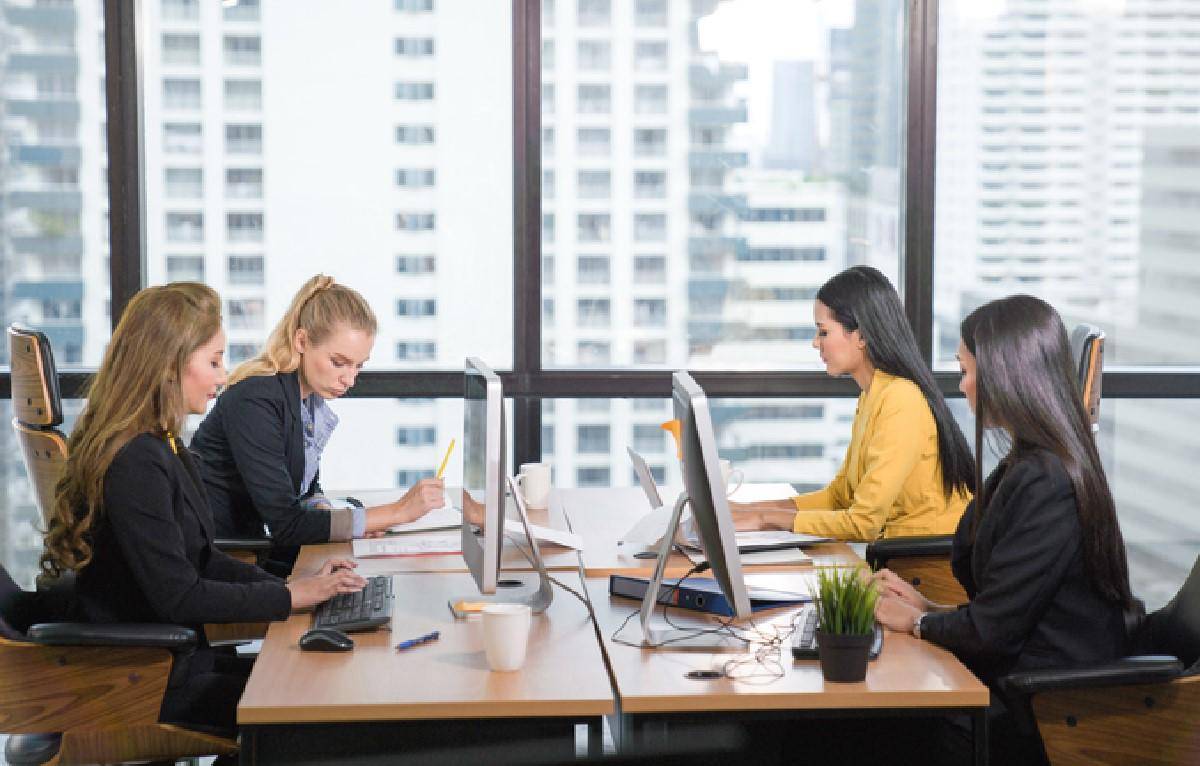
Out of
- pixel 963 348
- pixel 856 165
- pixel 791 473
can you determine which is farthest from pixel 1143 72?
pixel 963 348

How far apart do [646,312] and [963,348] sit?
95.1 inches

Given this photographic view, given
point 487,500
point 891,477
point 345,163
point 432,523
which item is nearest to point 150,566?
point 487,500

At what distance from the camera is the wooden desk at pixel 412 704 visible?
1904 mm

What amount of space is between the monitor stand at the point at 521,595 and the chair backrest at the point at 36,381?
1.33 meters

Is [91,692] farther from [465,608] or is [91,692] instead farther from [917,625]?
[917,625]

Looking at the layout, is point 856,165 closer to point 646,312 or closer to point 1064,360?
point 646,312

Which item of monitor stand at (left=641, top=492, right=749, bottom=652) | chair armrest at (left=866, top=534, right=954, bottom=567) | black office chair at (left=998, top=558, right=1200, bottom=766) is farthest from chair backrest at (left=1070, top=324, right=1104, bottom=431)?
monitor stand at (left=641, top=492, right=749, bottom=652)

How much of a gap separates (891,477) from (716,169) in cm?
198

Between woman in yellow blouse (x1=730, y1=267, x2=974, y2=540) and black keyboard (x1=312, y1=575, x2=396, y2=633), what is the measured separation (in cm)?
92

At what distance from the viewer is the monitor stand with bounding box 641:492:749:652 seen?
2.20 metres

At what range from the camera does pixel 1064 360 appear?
2314 mm

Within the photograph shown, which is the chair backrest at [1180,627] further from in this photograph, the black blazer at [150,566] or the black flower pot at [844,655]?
A: the black blazer at [150,566]

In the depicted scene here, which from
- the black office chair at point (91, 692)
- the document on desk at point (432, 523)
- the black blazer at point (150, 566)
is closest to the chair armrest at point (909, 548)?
the document on desk at point (432, 523)

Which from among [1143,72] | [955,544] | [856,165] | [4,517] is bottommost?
[4,517]
